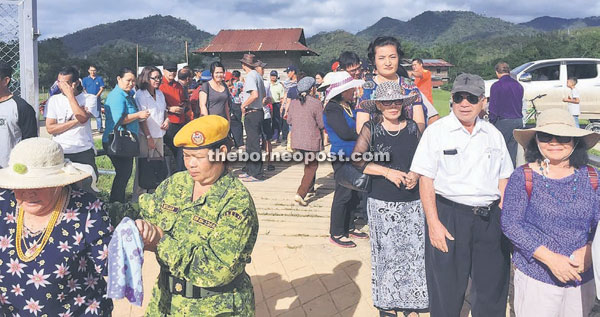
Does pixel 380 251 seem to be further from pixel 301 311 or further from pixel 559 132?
pixel 559 132

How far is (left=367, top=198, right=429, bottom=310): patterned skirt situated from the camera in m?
3.16

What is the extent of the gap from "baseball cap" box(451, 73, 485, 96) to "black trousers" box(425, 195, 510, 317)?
2.32ft

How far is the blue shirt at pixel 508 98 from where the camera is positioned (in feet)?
23.9

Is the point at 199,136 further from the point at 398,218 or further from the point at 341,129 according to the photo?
the point at 341,129

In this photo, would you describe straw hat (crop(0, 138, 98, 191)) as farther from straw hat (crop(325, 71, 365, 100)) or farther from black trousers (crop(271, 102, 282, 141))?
black trousers (crop(271, 102, 282, 141))

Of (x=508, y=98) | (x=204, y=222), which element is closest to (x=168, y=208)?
(x=204, y=222)

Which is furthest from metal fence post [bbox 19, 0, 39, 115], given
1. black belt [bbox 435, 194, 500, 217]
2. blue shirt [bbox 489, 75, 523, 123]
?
blue shirt [bbox 489, 75, 523, 123]

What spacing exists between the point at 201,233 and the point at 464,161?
1620mm

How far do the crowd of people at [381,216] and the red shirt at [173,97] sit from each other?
7.51 feet

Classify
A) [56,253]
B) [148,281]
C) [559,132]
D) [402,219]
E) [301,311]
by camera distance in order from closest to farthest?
[56,253] < [559,132] < [402,219] < [301,311] < [148,281]

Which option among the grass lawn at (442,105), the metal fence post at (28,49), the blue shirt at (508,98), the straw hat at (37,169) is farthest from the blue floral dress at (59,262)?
the grass lawn at (442,105)

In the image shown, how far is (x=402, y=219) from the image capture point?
3.15 metres

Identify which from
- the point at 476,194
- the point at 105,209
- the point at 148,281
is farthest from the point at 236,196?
the point at 148,281

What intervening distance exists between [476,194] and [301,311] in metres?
1.73
